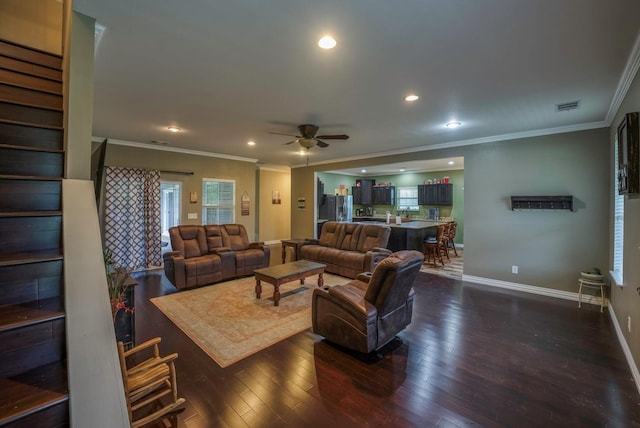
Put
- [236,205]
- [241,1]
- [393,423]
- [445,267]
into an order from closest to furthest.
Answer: [241,1] → [393,423] → [445,267] → [236,205]

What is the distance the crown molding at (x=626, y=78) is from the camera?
2.21 metres

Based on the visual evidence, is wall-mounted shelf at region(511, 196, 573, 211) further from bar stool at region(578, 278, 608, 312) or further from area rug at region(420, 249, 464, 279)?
area rug at region(420, 249, 464, 279)

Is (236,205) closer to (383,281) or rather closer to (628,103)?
(383,281)

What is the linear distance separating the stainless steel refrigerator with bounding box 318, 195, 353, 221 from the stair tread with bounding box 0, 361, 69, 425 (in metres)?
7.99

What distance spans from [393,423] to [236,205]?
21.4 feet

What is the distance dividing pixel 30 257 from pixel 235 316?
8.27ft

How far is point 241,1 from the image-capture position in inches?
66.8

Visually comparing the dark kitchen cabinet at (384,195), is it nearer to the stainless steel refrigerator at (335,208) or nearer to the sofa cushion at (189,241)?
the stainless steel refrigerator at (335,208)

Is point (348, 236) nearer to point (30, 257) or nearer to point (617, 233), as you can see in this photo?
point (617, 233)

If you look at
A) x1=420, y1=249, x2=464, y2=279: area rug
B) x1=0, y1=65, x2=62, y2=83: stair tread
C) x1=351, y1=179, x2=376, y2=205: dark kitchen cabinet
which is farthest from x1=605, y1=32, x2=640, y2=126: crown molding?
x1=351, y1=179, x2=376, y2=205: dark kitchen cabinet

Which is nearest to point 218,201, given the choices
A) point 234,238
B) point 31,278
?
point 234,238

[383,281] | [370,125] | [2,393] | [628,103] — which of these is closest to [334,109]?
[370,125]

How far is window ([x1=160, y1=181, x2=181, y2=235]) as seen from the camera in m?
6.50

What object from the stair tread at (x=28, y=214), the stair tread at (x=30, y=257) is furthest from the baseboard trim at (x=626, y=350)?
the stair tread at (x=28, y=214)
